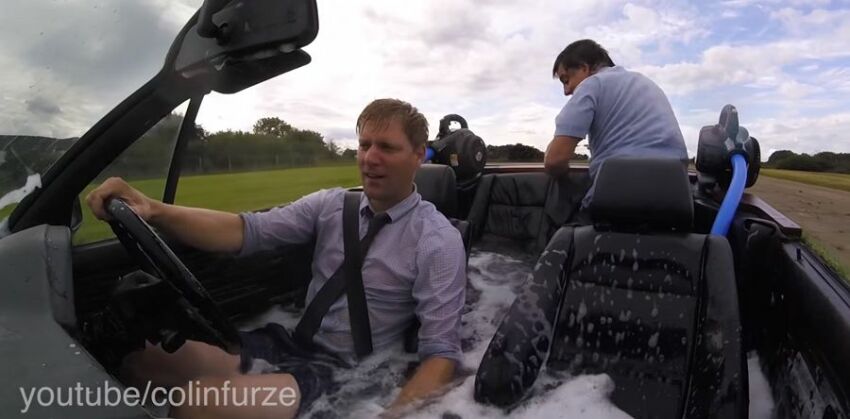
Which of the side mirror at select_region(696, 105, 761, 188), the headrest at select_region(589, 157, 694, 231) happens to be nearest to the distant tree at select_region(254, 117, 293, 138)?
the headrest at select_region(589, 157, 694, 231)

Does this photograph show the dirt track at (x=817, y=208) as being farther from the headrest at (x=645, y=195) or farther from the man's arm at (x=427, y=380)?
the man's arm at (x=427, y=380)

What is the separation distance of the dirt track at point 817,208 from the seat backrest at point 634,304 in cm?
62

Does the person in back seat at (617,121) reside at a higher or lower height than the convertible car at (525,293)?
higher

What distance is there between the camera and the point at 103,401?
0.95 m

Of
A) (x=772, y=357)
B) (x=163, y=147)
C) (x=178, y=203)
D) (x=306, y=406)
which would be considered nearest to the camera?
(x=163, y=147)

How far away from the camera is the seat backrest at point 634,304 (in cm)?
167

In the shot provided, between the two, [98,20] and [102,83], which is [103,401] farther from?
[98,20]

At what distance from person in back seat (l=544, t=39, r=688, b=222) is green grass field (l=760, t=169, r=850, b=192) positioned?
538 mm

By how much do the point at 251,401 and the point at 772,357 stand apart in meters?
1.67

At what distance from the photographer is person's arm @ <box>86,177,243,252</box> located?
1.41 metres

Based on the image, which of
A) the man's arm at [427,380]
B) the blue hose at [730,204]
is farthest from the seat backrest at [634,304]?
the blue hose at [730,204]

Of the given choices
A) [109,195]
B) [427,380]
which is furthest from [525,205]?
[109,195]

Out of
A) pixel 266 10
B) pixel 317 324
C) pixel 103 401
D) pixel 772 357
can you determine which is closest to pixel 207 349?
pixel 317 324

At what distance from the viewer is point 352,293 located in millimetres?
1976
